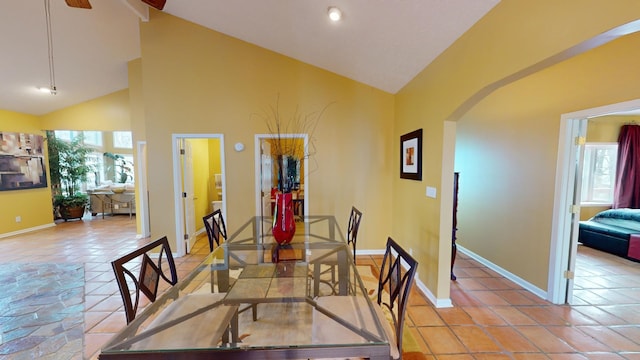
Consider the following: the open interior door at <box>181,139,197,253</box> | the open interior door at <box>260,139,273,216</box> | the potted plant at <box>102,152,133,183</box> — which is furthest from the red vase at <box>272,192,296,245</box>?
the potted plant at <box>102,152,133,183</box>

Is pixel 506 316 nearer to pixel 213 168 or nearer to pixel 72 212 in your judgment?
pixel 213 168

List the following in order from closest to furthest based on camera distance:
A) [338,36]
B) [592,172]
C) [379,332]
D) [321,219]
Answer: [379,332], [338,36], [321,219], [592,172]

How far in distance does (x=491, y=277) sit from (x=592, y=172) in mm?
3987

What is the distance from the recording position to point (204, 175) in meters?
5.59

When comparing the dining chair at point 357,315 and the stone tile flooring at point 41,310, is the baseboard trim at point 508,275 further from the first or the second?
the stone tile flooring at point 41,310

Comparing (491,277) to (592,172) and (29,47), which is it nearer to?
(592,172)

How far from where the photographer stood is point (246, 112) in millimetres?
3854

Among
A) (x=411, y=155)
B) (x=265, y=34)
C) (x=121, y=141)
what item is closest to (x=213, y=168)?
(x=265, y=34)

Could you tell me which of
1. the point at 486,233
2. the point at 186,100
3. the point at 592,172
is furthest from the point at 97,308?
the point at 592,172

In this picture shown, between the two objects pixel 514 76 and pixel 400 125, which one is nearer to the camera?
pixel 514 76

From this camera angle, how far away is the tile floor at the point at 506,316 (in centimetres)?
196

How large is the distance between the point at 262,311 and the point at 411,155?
8.26 feet

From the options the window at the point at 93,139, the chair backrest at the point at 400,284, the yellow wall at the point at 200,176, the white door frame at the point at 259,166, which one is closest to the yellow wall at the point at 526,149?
the chair backrest at the point at 400,284

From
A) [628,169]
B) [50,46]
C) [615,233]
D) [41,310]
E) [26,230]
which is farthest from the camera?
[26,230]
